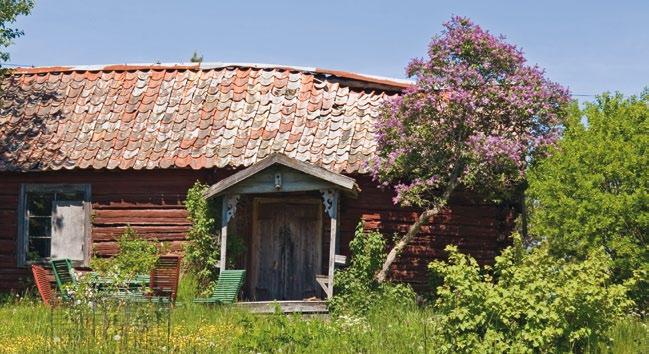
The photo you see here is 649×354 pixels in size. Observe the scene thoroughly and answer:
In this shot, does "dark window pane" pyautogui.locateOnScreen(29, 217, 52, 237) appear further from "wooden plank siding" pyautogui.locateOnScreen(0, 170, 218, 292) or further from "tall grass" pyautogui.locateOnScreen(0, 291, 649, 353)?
"tall grass" pyautogui.locateOnScreen(0, 291, 649, 353)

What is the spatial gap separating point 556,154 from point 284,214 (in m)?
5.47

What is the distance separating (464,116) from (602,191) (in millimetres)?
2653

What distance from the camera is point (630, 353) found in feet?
31.6

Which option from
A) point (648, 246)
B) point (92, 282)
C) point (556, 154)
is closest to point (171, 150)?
point (92, 282)

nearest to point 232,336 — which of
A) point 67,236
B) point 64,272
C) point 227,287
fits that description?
point 227,287

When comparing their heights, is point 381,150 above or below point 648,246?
above

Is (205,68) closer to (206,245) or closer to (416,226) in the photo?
(206,245)

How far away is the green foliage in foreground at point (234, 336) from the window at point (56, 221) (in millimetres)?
5847

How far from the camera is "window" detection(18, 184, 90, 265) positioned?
17938 mm

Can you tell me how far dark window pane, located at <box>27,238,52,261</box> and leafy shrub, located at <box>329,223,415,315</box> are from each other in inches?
248

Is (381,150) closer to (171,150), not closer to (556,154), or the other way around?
(556,154)

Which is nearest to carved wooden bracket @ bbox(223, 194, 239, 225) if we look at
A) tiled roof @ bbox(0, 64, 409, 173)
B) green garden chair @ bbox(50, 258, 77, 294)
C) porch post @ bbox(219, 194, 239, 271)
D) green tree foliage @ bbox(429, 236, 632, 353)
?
porch post @ bbox(219, 194, 239, 271)

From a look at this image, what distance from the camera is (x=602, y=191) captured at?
15.2 m

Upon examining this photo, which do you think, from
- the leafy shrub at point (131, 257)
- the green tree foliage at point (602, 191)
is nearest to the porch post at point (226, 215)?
the leafy shrub at point (131, 257)
